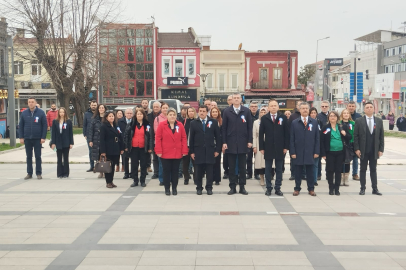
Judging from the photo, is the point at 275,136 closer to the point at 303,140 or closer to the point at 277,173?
the point at 303,140

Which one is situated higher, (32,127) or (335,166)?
(32,127)

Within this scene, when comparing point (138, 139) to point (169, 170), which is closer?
point (169, 170)

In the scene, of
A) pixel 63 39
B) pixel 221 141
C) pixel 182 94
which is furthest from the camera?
pixel 182 94

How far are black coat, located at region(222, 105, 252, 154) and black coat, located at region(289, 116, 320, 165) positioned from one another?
2.99 feet

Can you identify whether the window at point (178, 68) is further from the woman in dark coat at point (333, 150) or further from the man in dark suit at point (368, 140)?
the man in dark suit at point (368, 140)

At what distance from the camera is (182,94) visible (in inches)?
2103

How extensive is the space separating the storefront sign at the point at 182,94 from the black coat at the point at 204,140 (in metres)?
43.2

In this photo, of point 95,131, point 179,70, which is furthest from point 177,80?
point 95,131

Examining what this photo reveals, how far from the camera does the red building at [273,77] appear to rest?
54531 millimetres

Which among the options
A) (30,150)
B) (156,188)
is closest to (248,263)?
(156,188)

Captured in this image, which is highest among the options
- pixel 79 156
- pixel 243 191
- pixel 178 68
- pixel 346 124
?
pixel 178 68

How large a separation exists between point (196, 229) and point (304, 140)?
12.2ft

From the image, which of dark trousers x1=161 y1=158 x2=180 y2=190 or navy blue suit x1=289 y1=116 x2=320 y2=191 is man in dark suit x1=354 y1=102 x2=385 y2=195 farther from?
dark trousers x1=161 y1=158 x2=180 y2=190

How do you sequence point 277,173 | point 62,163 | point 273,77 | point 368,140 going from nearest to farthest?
point 277,173
point 368,140
point 62,163
point 273,77
